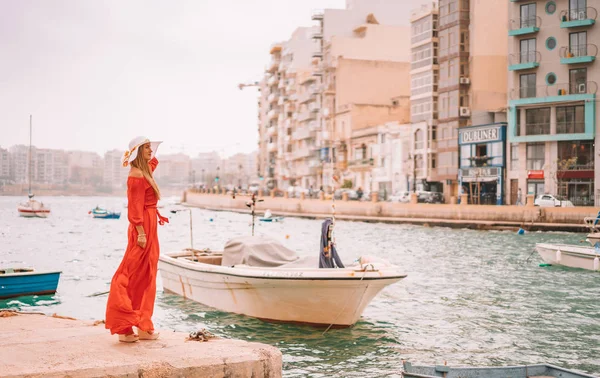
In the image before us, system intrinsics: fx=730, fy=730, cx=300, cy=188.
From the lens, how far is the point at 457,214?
5422 cm

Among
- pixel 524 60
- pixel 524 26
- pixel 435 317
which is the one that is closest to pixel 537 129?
pixel 524 60

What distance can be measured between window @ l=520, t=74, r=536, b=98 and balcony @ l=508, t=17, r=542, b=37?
3595mm

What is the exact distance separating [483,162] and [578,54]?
11.8 metres

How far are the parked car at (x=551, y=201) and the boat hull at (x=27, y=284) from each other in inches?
1583

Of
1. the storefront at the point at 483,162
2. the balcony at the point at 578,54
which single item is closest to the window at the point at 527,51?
the balcony at the point at 578,54

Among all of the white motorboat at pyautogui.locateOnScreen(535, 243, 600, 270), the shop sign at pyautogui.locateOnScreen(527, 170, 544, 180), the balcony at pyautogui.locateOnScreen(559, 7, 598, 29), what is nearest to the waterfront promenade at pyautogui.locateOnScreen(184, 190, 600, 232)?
the shop sign at pyautogui.locateOnScreen(527, 170, 544, 180)

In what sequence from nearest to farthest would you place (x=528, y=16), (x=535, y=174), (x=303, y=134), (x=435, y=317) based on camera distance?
(x=435, y=317) → (x=535, y=174) → (x=528, y=16) → (x=303, y=134)

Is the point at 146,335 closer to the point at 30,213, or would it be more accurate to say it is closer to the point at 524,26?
the point at 524,26

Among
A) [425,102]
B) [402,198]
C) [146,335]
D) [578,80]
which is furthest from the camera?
[425,102]

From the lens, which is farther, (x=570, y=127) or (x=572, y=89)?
(x=572, y=89)

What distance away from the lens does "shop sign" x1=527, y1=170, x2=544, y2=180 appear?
58247mm

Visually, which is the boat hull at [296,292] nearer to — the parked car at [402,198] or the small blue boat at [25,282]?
the small blue boat at [25,282]

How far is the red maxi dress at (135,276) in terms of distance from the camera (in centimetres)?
760

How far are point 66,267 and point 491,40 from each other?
48.5 m
